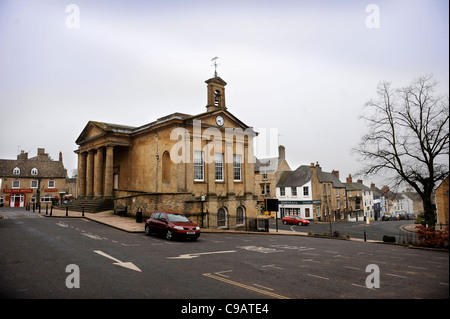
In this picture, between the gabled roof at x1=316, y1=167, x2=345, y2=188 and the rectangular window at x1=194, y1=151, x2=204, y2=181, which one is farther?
the gabled roof at x1=316, y1=167, x2=345, y2=188

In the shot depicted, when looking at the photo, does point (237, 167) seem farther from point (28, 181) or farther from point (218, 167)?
point (28, 181)

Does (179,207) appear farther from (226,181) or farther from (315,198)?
(315,198)

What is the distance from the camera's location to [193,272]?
9.19 metres

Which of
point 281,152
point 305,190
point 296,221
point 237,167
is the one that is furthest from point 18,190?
point 305,190

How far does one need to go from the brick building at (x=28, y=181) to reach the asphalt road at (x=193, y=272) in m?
42.2

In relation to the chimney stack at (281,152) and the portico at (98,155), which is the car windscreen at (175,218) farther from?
the chimney stack at (281,152)

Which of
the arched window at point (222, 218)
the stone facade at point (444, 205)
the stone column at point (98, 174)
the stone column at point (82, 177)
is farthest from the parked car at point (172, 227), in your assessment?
the stone column at point (82, 177)

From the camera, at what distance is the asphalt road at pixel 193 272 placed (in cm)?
700

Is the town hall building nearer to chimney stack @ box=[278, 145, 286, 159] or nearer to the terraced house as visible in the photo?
the terraced house

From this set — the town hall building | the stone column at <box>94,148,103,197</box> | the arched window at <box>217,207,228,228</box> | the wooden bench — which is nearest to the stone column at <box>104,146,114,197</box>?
the town hall building

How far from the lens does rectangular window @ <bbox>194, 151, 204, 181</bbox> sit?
87.5ft

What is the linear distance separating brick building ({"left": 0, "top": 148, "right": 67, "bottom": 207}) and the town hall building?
74.2 ft

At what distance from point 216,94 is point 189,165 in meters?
9.14
